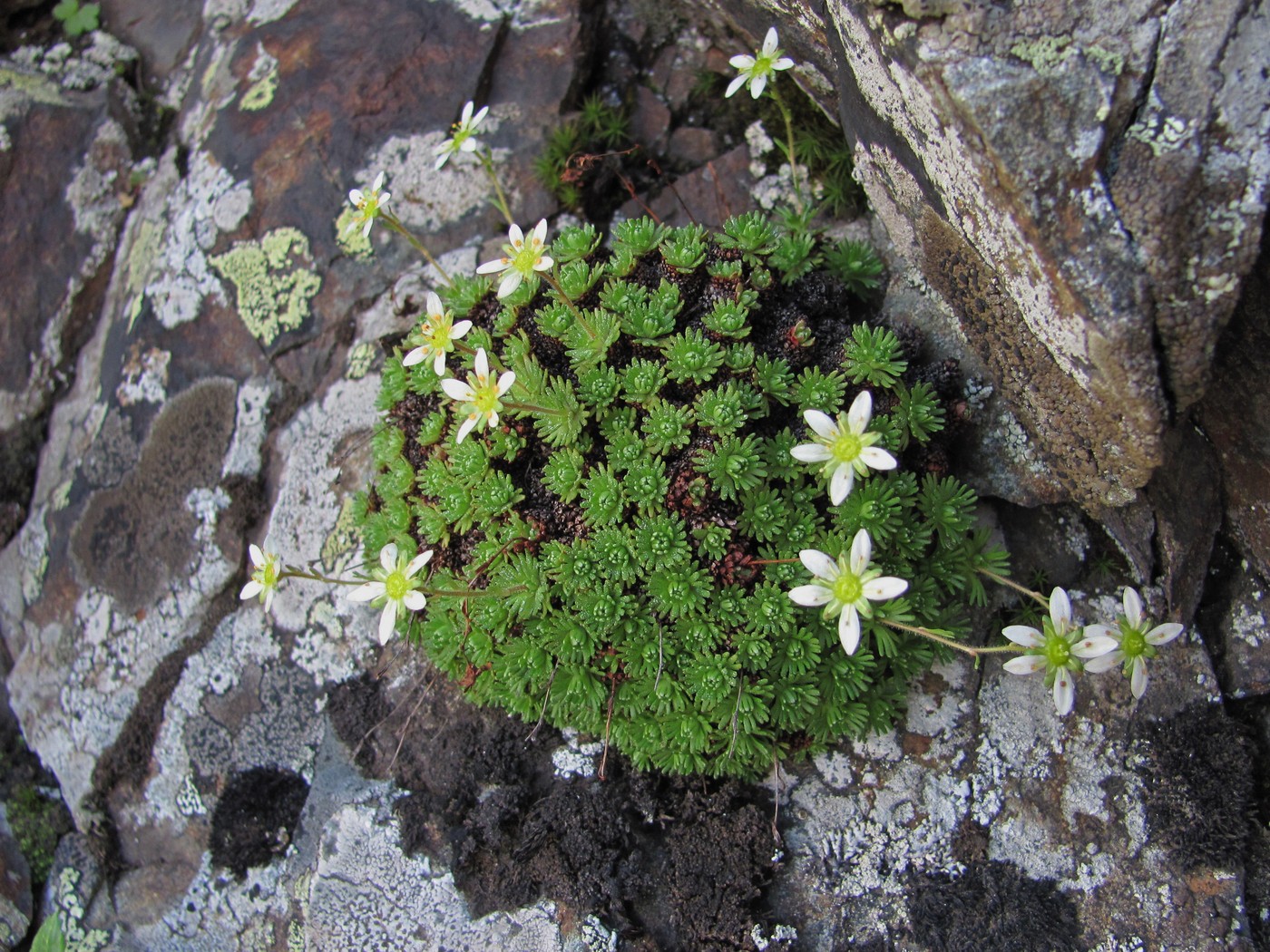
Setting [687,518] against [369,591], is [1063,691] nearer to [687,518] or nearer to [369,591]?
[687,518]

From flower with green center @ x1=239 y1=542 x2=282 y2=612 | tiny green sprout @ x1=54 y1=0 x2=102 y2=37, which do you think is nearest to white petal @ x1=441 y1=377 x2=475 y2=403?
flower with green center @ x1=239 y1=542 x2=282 y2=612

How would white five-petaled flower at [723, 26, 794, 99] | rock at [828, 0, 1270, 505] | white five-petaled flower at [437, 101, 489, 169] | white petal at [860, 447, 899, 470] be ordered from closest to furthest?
rock at [828, 0, 1270, 505]
white petal at [860, 447, 899, 470]
white five-petaled flower at [723, 26, 794, 99]
white five-petaled flower at [437, 101, 489, 169]

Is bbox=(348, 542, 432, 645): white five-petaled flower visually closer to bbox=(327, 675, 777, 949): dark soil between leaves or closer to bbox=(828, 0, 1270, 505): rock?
bbox=(327, 675, 777, 949): dark soil between leaves

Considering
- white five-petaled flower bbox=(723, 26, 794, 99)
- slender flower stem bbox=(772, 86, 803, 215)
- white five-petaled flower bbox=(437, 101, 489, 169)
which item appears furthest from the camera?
slender flower stem bbox=(772, 86, 803, 215)

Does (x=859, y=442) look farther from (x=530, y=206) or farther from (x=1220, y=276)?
(x=530, y=206)

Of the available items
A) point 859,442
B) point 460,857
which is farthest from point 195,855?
point 859,442

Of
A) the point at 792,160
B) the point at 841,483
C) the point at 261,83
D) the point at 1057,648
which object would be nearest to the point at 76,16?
the point at 261,83

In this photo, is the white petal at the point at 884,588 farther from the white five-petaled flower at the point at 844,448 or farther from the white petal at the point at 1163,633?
the white petal at the point at 1163,633
